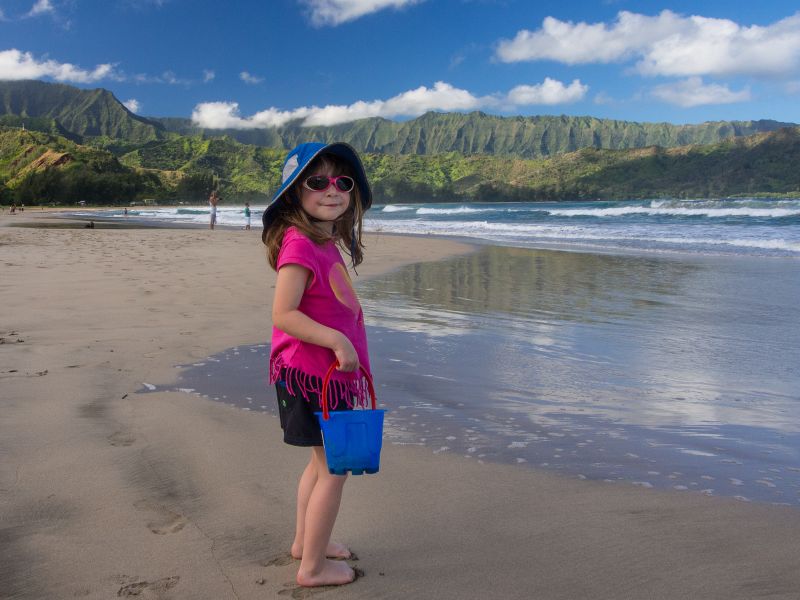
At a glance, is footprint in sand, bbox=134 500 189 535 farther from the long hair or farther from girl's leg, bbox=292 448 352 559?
the long hair

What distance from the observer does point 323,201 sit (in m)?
2.11

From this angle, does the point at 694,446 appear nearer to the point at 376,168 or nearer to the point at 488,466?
the point at 488,466

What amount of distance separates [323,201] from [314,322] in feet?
1.41

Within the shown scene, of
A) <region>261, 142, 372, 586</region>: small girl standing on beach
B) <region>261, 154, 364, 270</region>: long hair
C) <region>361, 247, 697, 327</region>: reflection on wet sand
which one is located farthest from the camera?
<region>361, 247, 697, 327</region>: reflection on wet sand

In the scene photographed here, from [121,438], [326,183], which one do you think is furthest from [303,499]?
[121,438]

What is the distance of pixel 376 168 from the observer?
162 meters

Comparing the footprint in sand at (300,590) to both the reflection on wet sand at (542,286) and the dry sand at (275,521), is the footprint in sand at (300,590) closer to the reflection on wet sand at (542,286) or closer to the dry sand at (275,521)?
the dry sand at (275,521)

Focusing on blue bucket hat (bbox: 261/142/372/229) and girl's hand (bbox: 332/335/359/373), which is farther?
blue bucket hat (bbox: 261/142/372/229)

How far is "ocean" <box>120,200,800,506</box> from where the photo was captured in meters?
3.05

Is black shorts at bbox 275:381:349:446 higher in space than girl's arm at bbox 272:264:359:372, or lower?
lower

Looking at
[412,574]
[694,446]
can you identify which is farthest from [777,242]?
[412,574]

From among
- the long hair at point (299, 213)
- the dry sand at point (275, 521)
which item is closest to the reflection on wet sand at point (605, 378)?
the dry sand at point (275, 521)

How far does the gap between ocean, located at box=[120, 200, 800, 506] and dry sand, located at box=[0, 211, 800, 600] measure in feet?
1.00

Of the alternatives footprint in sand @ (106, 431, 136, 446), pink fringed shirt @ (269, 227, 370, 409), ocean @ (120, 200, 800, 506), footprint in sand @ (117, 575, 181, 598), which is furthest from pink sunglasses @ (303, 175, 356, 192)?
footprint in sand @ (106, 431, 136, 446)
